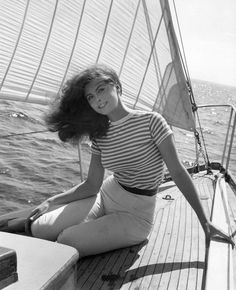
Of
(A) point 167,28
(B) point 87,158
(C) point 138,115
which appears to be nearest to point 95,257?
(C) point 138,115

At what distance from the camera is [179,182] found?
242 centimetres

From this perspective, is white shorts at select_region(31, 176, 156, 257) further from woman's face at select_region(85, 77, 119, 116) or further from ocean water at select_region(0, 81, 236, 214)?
ocean water at select_region(0, 81, 236, 214)

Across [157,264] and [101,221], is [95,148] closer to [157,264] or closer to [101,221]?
[101,221]

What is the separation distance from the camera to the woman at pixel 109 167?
2.41 meters

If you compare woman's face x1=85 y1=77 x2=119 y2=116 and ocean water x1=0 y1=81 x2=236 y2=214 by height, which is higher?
woman's face x1=85 y1=77 x2=119 y2=116

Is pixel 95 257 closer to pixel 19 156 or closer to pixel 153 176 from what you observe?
pixel 153 176

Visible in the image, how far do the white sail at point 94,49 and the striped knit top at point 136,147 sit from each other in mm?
578

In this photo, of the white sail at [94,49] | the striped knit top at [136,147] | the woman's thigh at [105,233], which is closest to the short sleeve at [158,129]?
the striped knit top at [136,147]

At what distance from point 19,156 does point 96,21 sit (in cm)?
683

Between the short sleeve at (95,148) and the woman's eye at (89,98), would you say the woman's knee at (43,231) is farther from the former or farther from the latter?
the woman's eye at (89,98)

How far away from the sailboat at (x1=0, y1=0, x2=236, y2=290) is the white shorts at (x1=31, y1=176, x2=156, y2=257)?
14 centimetres

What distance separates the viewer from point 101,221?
2.50 metres

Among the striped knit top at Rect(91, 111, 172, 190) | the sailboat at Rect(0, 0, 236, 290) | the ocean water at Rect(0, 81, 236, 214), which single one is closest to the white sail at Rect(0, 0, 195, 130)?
the sailboat at Rect(0, 0, 236, 290)

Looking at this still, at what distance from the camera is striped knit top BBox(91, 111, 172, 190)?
2494mm
